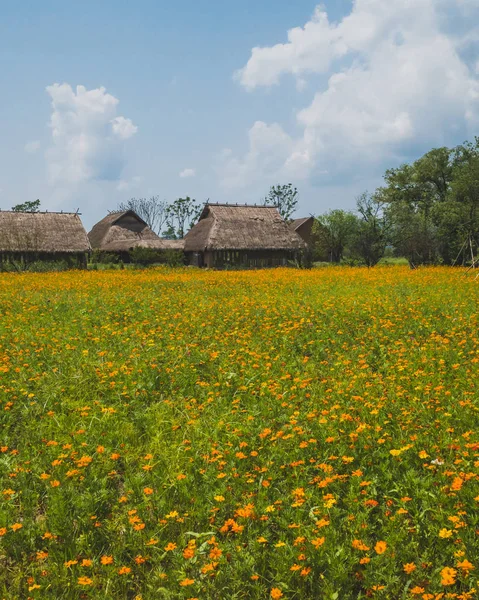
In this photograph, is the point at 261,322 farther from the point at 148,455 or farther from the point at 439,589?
the point at 439,589

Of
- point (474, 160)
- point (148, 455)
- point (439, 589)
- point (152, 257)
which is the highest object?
point (474, 160)

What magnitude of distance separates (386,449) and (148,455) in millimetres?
2162

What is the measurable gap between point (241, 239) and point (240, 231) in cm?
97

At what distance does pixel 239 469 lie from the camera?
4254 millimetres

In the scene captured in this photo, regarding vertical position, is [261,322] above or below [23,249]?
below

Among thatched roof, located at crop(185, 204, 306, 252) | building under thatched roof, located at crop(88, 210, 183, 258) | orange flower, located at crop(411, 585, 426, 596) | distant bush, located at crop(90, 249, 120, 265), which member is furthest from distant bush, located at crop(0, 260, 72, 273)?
orange flower, located at crop(411, 585, 426, 596)

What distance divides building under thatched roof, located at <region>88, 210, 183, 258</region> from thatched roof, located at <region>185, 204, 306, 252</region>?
17.8ft

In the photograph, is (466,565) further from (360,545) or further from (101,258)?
(101,258)

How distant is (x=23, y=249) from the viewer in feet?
119

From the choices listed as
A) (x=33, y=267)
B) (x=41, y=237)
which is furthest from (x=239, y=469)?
(x=41, y=237)

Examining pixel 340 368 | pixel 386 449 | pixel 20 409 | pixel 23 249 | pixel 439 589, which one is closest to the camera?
pixel 439 589

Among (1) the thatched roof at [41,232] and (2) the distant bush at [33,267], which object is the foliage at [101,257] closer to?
(1) the thatched roof at [41,232]

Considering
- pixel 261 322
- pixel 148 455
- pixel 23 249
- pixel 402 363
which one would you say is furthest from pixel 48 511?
pixel 23 249

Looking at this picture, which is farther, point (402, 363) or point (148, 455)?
point (402, 363)
